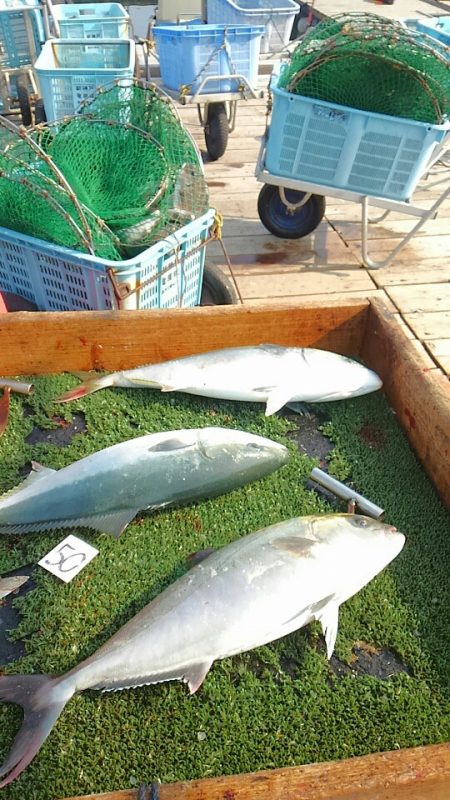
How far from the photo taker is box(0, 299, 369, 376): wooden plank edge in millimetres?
2463

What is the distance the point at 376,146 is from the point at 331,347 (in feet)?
6.51

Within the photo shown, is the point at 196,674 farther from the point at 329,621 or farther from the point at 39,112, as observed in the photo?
the point at 39,112

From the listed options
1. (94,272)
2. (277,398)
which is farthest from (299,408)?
(94,272)

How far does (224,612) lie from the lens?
1594 millimetres

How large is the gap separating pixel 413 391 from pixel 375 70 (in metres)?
2.49

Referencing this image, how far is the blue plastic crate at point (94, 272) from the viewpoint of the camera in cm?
255

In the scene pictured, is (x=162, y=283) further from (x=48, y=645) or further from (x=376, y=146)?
(x=376, y=146)

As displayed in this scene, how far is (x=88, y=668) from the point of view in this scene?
4.96 feet

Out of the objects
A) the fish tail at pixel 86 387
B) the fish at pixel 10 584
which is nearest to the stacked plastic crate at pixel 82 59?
the fish tail at pixel 86 387

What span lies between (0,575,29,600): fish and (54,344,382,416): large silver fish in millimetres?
820

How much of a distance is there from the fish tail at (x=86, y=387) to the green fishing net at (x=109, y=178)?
581mm

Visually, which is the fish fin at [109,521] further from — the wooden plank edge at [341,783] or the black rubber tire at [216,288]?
the black rubber tire at [216,288]

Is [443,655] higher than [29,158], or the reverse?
[29,158]

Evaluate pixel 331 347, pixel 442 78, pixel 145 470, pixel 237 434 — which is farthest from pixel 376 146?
pixel 145 470
